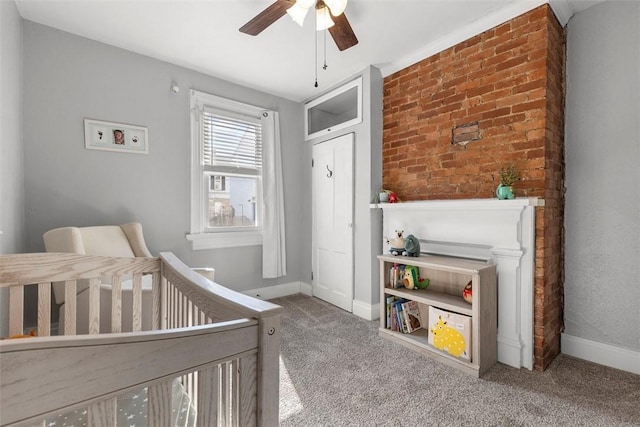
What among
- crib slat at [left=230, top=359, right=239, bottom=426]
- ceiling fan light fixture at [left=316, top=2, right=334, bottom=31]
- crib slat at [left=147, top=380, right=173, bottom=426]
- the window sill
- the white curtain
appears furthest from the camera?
the white curtain

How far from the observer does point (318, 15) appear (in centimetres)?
166

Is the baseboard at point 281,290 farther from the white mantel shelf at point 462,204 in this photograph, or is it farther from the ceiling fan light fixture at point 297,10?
the ceiling fan light fixture at point 297,10

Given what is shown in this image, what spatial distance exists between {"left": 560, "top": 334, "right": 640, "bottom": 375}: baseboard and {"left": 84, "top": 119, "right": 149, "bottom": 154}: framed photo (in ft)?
12.4

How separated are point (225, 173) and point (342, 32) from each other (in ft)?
6.44

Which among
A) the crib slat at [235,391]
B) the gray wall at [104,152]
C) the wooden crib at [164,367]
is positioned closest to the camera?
the wooden crib at [164,367]

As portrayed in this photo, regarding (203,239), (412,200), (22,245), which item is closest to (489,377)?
(412,200)

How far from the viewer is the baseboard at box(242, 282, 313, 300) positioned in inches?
138

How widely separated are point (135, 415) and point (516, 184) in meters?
2.44

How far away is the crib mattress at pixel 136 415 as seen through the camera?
3.22ft

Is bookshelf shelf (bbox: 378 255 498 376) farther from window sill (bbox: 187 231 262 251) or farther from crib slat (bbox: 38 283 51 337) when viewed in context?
crib slat (bbox: 38 283 51 337)

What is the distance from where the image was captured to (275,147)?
3.53m

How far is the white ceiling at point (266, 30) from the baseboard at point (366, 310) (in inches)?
91.1

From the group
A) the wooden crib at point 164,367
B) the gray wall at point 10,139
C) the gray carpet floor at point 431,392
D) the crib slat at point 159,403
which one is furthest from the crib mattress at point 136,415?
the gray wall at point 10,139

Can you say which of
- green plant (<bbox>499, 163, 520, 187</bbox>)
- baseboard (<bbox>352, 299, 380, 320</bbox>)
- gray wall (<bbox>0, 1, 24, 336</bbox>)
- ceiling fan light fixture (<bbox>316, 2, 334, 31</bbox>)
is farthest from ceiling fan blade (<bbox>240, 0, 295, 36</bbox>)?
baseboard (<bbox>352, 299, 380, 320</bbox>)
